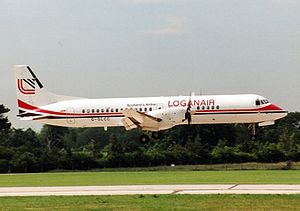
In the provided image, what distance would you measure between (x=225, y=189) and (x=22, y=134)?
3546 inches

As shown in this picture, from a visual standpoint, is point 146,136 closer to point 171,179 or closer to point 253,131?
point 253,131

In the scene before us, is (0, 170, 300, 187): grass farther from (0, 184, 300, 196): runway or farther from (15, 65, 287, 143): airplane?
(15, 65, 287, 143): airplane

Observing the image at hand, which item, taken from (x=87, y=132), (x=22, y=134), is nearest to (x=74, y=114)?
(x=22, y=134)

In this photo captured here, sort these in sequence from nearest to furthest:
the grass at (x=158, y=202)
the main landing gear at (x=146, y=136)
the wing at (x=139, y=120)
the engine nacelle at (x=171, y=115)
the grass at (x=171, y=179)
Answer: the grass at (x=158, y=202)
the grass at (x=171, y=179)
the wing at (x=139, y=120)
the engine nacelle at (x=171, y=115)
the main landing gear at (x=146, y=136)

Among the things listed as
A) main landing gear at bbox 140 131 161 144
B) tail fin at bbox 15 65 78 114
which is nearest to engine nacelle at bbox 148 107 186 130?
main landing gear at bbox 140 131 161 144

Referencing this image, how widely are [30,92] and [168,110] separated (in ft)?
49.4

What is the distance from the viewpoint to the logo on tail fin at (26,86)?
6856cm

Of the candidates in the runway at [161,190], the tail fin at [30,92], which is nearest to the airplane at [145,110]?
the tail fin at [30,92]

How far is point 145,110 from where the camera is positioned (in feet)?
208

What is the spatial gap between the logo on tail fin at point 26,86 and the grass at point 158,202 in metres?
36.8

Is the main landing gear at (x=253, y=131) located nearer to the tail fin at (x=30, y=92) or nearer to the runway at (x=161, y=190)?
the tail fin at (x=30, y=92)

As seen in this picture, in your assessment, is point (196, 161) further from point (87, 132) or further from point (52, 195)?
point (87, 132)

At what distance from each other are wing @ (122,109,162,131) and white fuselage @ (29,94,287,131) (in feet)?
0.71

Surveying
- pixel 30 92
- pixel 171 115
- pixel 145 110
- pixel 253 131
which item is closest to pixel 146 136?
pixel 145 110
